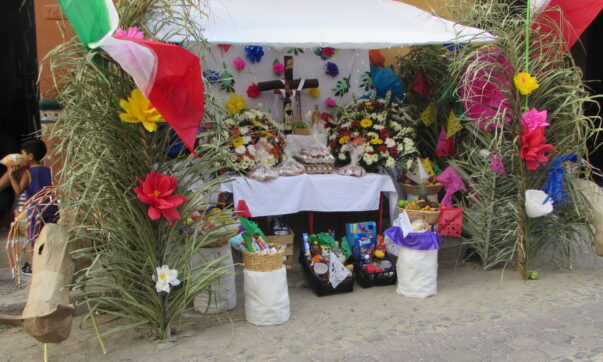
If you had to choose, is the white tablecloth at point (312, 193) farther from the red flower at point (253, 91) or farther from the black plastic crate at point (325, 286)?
the red flower at point (253, 91)

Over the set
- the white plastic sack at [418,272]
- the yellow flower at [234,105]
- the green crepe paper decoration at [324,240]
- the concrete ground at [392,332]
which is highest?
the yellow flower at [234,105]

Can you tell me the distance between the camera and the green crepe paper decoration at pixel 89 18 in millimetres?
3367

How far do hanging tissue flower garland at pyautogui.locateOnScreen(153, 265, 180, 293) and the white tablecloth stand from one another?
1.76 m

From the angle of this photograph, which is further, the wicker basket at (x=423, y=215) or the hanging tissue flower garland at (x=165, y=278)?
the wicker basket at (x=423, y=215)

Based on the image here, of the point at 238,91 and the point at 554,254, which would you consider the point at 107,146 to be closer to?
the point at 238,91

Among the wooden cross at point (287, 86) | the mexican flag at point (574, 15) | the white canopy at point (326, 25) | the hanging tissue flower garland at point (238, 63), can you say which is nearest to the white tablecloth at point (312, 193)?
the wooden cross at point (287, 86)

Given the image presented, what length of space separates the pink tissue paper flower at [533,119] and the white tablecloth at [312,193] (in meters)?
1.66

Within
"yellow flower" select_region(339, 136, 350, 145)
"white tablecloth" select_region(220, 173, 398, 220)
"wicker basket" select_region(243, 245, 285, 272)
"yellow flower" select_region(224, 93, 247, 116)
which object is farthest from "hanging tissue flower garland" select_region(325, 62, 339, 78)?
"wicker basket" select_region(243, 245, 285, 272)

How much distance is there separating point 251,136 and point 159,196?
8.05ft

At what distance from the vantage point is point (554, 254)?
6.12 meters

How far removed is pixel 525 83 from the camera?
5074mm

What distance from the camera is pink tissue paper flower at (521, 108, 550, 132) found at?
5.01m

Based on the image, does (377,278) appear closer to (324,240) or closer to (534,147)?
(324,240)

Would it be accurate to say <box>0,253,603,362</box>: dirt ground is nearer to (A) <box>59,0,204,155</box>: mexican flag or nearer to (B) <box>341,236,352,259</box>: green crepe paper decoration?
(B) <box>341,236,352,259</box>: green crepe paper decoration
